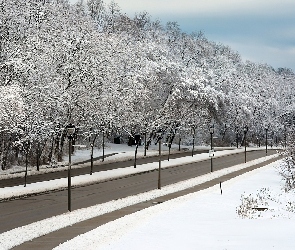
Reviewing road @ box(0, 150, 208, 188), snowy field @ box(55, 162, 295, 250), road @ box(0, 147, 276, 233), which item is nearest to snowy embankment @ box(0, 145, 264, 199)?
road @ box(0, 147, 276, 233)

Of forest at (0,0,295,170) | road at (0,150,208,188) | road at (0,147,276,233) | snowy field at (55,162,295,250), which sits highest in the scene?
forest at (0,0,295,170)

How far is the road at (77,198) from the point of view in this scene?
25.5 metres

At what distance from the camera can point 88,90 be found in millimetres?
55719

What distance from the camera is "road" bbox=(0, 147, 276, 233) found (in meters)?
25.5

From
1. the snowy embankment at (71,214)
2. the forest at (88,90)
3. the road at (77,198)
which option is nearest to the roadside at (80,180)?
the snowy embankment at (71,214)

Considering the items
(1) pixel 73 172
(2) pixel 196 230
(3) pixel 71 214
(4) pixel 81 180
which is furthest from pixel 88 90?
(2) pixel 196 230

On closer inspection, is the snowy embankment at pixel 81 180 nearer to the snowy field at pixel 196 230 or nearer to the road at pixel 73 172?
the road at pixel 73 172

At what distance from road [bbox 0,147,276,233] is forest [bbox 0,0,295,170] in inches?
206

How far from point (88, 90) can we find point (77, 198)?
24.1 meters

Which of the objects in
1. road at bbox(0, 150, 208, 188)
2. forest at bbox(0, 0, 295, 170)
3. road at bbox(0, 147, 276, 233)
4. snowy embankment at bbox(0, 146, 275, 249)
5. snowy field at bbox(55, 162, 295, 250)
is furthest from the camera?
forest at bbox(0, 0, 295, 170)

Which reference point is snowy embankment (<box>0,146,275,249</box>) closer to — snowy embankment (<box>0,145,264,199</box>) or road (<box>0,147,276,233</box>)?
snowy embankment (<box>0,145,264,199</box>)

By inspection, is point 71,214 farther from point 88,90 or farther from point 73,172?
point 88,90

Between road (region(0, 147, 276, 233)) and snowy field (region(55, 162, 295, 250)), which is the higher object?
snowy field (region(55, 162, 295, 250))

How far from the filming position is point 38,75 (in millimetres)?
52219
